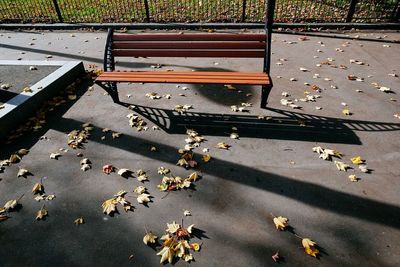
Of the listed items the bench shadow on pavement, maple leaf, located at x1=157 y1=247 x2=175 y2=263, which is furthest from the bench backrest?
maple leaf, located at x1=157 y1=247 x2=175 y2=263

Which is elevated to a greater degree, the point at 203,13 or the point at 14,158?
the point at 203,13

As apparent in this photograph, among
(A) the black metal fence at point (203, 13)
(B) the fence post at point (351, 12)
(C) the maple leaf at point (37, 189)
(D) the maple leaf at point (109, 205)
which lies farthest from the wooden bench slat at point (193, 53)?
(B) the fence post at point (351, 12)

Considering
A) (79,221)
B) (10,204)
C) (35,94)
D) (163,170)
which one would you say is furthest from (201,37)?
(10,204)

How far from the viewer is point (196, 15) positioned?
913 centimetres

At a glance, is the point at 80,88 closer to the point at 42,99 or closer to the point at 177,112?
the point at 42,99

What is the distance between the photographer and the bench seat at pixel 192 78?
425 cm

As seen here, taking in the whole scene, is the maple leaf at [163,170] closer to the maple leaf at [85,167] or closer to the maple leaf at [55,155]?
the maple leaf at [85,167]

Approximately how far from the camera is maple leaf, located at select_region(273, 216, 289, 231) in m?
2.94

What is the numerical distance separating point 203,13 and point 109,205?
24.1ft

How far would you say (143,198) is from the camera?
10.8 feet

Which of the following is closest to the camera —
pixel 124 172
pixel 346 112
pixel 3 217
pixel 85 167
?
pixel 3 217

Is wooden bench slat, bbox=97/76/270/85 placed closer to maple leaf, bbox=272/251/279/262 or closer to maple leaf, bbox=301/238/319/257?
maple leaf, bbox=301/238/319/257

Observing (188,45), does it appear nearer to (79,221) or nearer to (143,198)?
(143,198)

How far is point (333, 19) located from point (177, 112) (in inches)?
245
